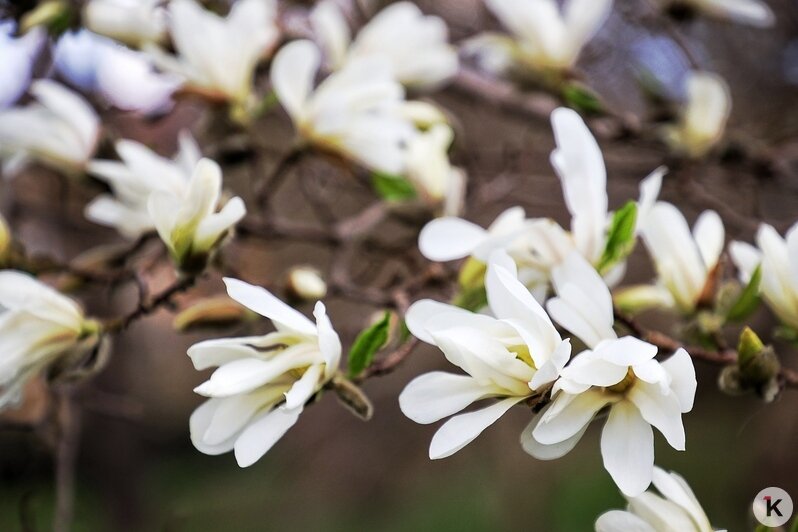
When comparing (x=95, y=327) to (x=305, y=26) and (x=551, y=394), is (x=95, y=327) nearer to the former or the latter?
(x=551, y=394)

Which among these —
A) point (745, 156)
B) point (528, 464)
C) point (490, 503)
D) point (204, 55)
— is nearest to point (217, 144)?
point (204, 55)

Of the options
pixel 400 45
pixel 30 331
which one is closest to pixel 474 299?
pixel 30 331

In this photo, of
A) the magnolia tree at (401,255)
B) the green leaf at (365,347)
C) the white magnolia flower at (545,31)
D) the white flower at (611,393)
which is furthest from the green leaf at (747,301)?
the white magnolia flower at (545,31)

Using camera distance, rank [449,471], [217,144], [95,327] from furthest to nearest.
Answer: [449,471] → [217,144] → [95,327]

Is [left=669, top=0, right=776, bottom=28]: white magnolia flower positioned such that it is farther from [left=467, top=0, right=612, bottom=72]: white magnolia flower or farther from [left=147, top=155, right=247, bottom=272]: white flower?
[left=147, top=155, right=247, bottom=272]: white flower

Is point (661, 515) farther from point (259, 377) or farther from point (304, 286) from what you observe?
point (304, 286)

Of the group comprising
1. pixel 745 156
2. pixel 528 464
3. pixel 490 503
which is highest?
pixel 745 156
